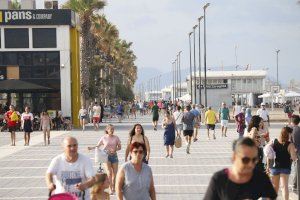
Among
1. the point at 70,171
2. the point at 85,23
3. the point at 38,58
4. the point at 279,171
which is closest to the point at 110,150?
the point at 279,171

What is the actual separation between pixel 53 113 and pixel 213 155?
19.3 m

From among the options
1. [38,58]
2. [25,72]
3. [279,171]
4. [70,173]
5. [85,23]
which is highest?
[85,23]

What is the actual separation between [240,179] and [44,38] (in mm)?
35680

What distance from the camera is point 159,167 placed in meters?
17.5

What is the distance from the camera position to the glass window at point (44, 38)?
3953 cm

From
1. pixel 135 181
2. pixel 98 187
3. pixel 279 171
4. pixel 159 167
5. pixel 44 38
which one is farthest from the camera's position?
pixel 44 38

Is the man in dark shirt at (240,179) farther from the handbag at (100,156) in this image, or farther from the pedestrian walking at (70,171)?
the handbag at (100,156)

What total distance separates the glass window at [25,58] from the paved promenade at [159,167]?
39.3 ft

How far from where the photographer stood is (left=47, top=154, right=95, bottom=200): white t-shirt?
7.44m

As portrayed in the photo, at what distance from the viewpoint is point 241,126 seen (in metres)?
24.8

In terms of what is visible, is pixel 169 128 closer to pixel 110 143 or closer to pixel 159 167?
pixel 159 167

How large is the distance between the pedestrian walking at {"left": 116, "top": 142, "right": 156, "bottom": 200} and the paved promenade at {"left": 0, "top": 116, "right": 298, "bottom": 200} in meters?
5.06

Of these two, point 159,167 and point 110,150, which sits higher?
point 110,150

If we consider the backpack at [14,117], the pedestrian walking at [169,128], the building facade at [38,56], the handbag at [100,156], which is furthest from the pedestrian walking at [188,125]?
the building facade at [38,56]
